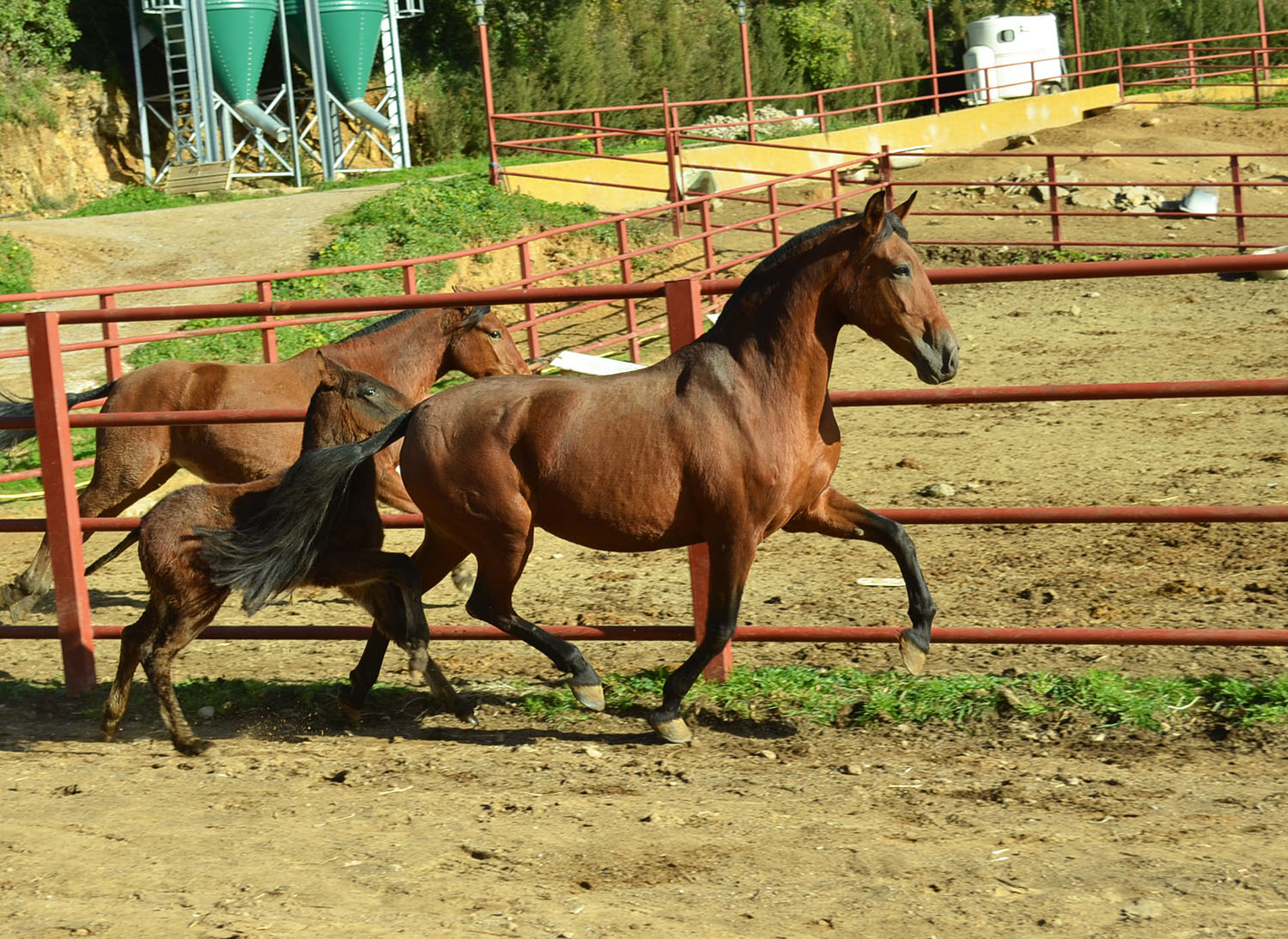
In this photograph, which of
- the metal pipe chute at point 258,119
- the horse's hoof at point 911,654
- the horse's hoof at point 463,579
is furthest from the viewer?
the metal pipe chute at point 258,119

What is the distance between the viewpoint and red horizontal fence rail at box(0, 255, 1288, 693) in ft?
14.6

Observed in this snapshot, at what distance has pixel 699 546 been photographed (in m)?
5.09

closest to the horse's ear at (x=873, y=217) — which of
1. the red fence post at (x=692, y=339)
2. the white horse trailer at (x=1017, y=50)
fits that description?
the red fence post at (x=692, y=339)

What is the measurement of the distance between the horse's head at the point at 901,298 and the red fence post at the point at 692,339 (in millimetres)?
780

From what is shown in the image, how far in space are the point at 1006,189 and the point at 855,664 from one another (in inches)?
658

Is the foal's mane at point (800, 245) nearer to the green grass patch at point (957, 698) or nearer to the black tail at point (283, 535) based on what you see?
the black tail at point (283, 535)

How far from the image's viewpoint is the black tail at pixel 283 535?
182 inches

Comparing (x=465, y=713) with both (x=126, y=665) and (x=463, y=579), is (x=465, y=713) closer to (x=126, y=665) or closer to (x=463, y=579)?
(x=126, y=665)

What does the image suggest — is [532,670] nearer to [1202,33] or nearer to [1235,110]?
[1235,110]

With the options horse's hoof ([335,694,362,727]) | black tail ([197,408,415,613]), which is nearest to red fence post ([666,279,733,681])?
black tail ([197,408,415,613])

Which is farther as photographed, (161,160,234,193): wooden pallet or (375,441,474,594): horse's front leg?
(161,160,234,193): wooden pallet

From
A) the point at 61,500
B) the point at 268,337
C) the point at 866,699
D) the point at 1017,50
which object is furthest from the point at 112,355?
the point at 1017,50

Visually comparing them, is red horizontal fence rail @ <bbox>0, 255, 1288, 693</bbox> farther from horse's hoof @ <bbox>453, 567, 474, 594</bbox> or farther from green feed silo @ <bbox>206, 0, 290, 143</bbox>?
green feed silo @ <bbox>206, 0, 290, 143</bbox>

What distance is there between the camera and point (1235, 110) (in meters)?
27.2
